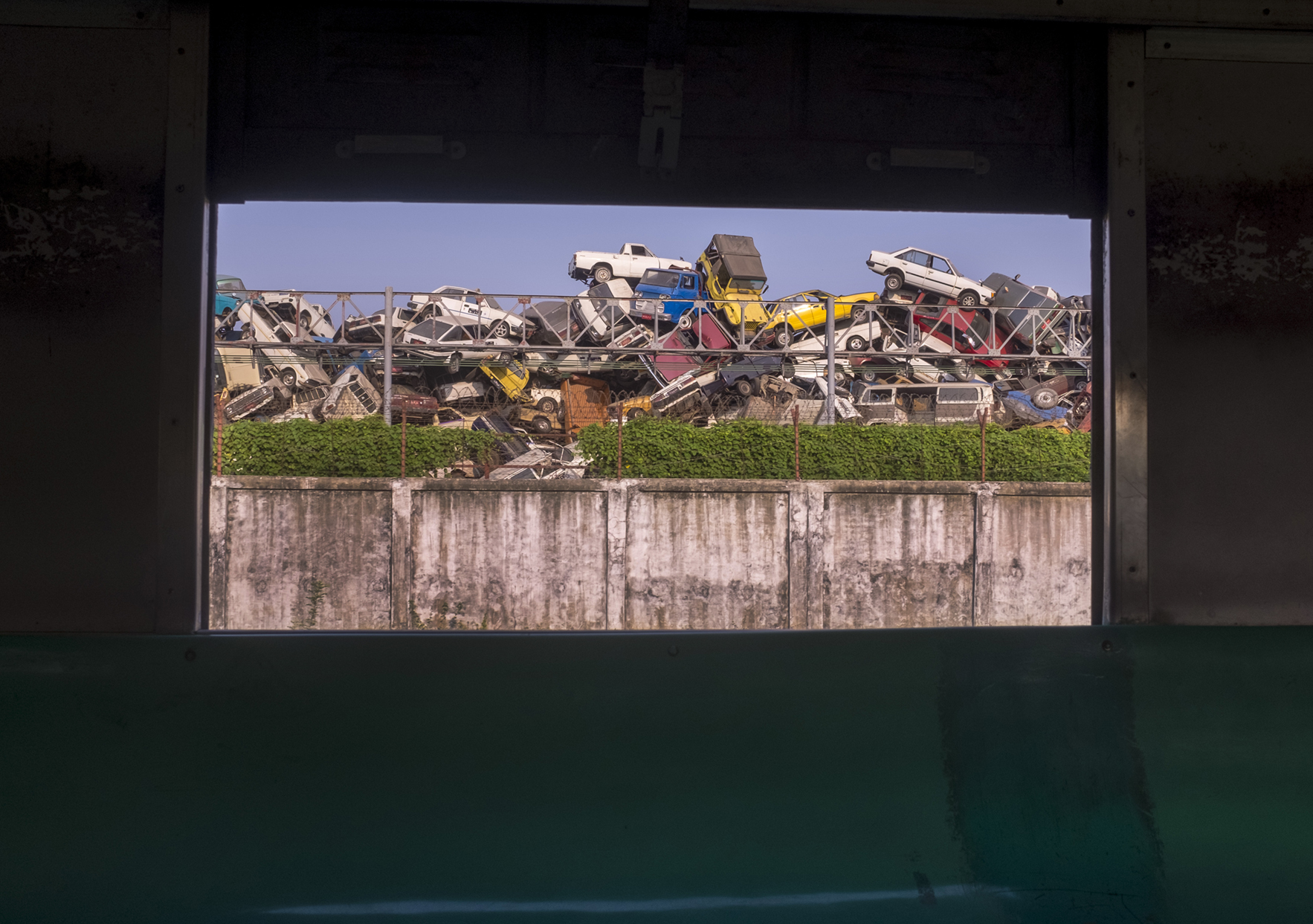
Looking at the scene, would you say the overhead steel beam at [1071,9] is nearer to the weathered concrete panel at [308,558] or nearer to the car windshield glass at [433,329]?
the weathered concrete panel at [308,558]

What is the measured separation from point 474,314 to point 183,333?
30.9 meters

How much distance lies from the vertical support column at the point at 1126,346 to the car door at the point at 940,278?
34635 millimetres

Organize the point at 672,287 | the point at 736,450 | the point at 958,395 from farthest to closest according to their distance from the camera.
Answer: the point at 672,287 < the point at 958,395 < the point at 736,450

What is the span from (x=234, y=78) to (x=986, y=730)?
10.8 feet

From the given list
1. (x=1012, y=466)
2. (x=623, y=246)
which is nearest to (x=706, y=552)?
(x=1012, y=466)

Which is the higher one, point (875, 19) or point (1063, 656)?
point (875, 19)

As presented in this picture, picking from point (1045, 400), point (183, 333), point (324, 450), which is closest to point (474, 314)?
point (324, 450)

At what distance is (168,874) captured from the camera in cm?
297

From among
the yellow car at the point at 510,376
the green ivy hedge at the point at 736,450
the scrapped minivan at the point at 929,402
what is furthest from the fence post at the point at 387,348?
the scrapped minivan at the point at 929,402

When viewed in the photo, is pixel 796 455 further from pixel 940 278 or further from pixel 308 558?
pixel 940 278

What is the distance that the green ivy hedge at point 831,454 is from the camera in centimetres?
2003

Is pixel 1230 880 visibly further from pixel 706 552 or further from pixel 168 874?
pixel 706 552

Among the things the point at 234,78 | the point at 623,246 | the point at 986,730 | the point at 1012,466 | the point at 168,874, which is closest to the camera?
the point at 168,874

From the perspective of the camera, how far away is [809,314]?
3416 centimetres
